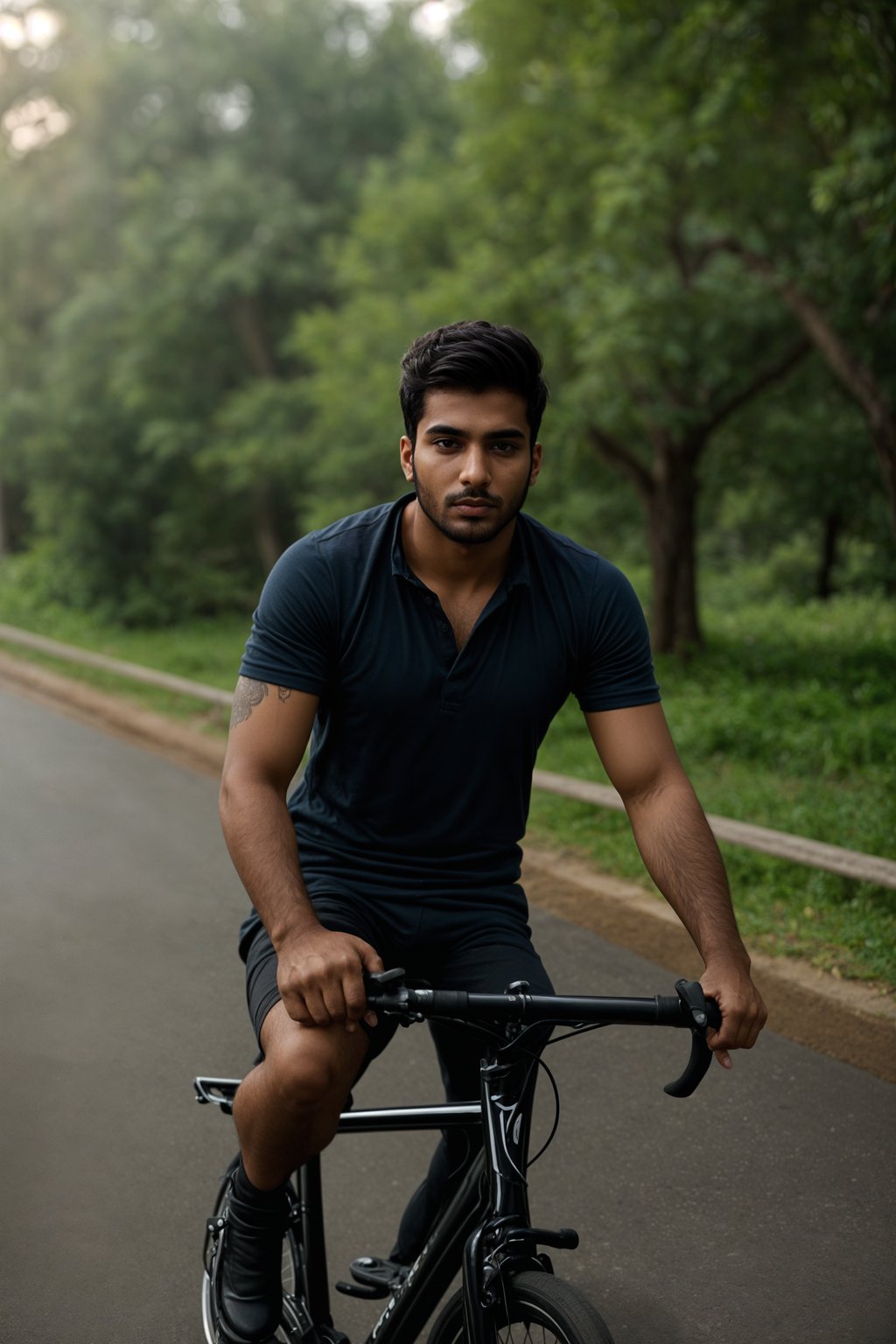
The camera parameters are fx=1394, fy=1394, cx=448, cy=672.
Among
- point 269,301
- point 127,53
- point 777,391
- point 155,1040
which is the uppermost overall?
point 127,53

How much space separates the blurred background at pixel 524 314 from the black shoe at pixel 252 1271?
307cm

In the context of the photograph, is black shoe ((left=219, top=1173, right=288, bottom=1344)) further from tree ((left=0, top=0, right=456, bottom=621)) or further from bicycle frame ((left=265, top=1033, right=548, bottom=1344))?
tree ((left=0, top=0, right=456, bottom=621))

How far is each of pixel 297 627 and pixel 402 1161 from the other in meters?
2.20

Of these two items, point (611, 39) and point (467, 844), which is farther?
point (611, 39)

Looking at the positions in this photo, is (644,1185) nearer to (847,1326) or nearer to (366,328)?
(847,1326)

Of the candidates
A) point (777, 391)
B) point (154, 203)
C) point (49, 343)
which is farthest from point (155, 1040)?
point (49, 343)

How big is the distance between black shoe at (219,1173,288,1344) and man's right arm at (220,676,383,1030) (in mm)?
564

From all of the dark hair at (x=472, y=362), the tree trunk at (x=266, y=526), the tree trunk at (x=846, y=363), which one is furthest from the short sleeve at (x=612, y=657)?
the tree trunk at (x=266, y=526)

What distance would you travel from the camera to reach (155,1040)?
4875 mm

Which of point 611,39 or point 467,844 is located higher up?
point 611,39

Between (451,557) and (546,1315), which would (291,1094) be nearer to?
(546,1315)

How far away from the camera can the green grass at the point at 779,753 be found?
564 centimetres

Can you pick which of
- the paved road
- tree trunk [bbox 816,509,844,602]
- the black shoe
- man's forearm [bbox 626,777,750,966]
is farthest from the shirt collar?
tree trunk [bbox 816,509,844,602]

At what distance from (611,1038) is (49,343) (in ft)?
79.2
